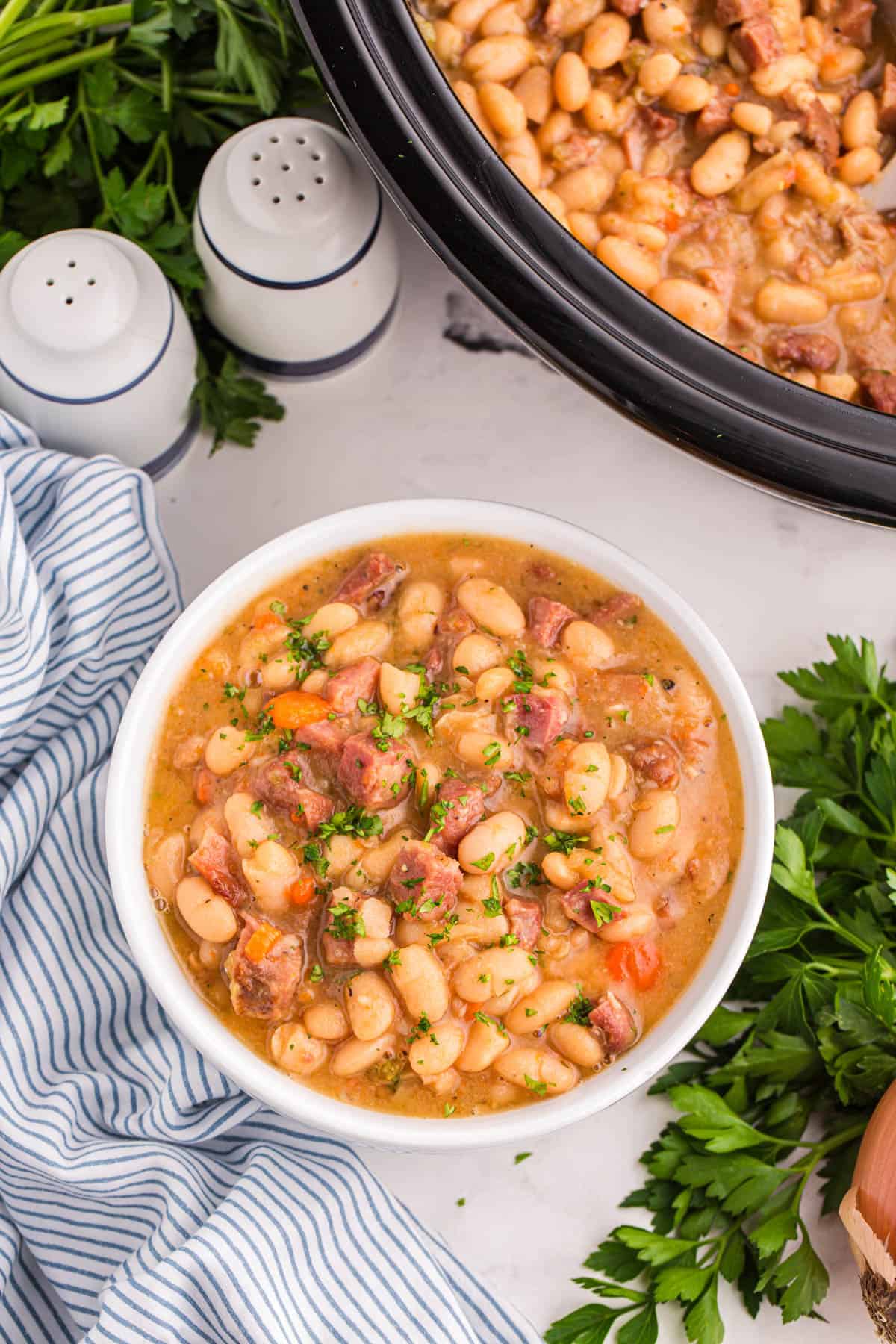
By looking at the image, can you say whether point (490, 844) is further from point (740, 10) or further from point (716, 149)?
point (740, 10)

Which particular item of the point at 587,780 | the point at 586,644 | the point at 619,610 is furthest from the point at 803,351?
the point at 587,780

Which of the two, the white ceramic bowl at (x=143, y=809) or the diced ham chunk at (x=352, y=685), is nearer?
the white ceramic bowl at (x=143, y=809)

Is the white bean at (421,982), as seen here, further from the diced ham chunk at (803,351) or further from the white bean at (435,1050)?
the diced ham chunk at (803,351)

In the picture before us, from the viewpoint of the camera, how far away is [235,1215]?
2.52 meters

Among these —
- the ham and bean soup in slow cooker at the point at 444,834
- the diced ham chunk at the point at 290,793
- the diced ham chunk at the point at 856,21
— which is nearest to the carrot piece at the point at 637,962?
A: the ham and bean soup in slow cooker at the point at 444,834

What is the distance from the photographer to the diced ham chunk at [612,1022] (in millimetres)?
2279

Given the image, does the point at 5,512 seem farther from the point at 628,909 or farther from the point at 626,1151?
the point at 626,1151

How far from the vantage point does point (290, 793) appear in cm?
232

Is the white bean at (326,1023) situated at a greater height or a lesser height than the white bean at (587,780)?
lesser

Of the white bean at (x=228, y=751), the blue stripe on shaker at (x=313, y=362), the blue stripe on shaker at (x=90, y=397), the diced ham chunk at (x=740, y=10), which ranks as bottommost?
the white bean at (x=228, y=751)

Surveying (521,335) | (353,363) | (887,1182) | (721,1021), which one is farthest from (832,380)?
(887,1182)

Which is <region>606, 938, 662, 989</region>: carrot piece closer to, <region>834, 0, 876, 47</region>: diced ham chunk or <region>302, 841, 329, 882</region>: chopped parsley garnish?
<region>302, 841, 329, 882</region>: chopped parsley garnish

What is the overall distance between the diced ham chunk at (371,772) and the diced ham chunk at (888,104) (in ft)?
5.16

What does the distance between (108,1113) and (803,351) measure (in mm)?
1945
